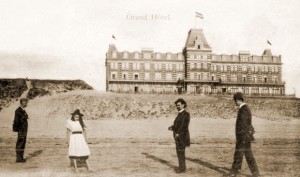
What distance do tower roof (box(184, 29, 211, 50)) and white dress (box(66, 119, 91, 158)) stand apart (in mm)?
37671

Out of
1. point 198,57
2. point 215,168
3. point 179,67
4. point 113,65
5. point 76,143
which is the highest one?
point 198,57

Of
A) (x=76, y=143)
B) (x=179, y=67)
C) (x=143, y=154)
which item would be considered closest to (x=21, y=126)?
(x=76, y=143)

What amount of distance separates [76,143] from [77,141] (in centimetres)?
5

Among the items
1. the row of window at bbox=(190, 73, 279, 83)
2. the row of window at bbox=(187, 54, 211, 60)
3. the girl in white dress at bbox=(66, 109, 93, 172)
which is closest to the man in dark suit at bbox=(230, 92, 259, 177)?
the girl in white dress at bbox=(66, 109, 93, 172)

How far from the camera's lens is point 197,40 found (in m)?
47.1

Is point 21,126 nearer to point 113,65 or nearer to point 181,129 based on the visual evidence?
point 181,129

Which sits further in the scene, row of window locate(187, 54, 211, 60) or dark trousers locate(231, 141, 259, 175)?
row of window locate(187, 54, 211, 60)

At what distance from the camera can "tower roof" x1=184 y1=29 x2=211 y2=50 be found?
46.6 metres


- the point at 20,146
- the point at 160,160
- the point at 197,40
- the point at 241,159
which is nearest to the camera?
the point at 241,159

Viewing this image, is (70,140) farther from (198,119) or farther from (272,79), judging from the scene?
(272,79)

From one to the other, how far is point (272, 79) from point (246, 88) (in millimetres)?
4648

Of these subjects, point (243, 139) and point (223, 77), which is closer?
point (243, 139)

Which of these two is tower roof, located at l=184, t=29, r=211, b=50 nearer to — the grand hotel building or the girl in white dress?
the grand hotel building

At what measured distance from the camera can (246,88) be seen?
42.3 meters
